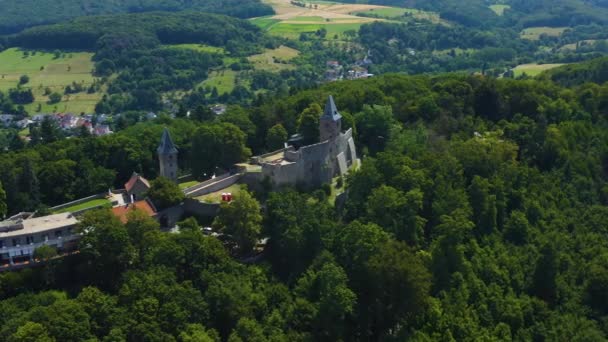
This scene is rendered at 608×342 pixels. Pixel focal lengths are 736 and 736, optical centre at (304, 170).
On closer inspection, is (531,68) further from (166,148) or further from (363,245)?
(363,245)

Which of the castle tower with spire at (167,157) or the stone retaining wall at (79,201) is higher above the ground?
the castle tower with spire at (167,157)

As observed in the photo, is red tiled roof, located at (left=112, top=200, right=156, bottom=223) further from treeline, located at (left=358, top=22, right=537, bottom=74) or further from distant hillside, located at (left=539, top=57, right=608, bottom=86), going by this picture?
treeline, located at (left=358, top=22, right=537, bottom=74)

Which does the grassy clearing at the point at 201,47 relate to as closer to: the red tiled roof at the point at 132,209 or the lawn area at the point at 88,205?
the lawn area at the point at 88,205

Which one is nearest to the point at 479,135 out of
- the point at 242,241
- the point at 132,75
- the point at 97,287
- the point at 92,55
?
the point at 242,241

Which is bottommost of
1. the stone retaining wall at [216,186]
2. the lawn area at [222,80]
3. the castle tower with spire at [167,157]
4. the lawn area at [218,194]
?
the lawn area at [222,80]

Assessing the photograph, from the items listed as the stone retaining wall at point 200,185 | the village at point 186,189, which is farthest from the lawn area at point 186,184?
the stone retaining wall at point 200,185

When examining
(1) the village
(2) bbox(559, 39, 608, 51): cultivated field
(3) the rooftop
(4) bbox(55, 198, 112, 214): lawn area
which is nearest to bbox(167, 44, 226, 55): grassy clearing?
(2) bbox(559, 39, 608, 51): cultivated field

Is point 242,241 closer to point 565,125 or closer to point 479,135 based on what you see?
point 479,135
